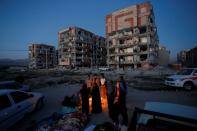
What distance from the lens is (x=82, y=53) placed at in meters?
74.2

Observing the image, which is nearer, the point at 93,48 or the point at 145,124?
the point at 145,124

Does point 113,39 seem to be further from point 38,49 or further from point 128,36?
point 38,49

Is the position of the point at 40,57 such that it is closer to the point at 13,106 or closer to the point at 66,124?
the point at 13,106

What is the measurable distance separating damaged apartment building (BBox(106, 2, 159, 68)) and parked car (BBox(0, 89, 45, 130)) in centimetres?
4693

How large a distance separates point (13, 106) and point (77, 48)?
69298 millimetres

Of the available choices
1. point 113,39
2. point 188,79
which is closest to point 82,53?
point 113,39

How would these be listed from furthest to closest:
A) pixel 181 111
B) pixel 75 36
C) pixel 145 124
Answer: pixel 75 36 < pixel 181 111 < pixel 145 124

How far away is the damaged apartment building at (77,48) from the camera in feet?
238

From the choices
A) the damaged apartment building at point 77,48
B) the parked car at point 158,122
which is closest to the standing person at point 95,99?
the parked car at point 158,122

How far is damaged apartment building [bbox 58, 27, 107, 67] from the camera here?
72.6 meters

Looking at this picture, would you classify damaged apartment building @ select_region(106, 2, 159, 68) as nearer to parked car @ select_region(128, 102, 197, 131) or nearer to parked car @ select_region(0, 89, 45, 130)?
parked car @ select_region(0, 89, 45, 130)

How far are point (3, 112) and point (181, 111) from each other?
5615 millimetres

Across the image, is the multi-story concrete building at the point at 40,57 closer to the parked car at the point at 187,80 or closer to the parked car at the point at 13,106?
the parked car at the point at 187,80

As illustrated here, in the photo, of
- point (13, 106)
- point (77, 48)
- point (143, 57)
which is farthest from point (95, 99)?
point (77, 48)
